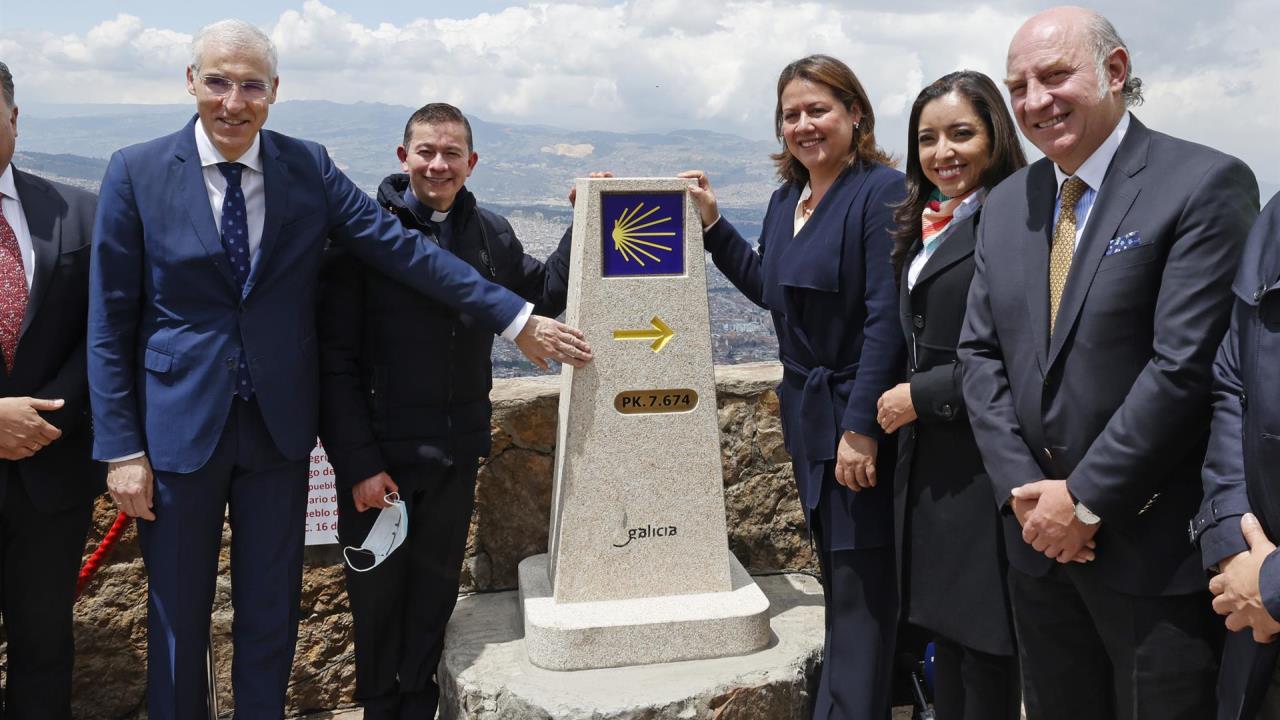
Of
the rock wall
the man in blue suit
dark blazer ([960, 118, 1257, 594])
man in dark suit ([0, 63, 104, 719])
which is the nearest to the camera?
dark blazer ([960, 118, 1257, 594])

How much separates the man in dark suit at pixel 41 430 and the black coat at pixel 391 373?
747mm

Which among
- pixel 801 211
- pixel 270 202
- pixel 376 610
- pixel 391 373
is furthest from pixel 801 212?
pixel 376 610

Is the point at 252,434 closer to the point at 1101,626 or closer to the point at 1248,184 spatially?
the point at 1101,626

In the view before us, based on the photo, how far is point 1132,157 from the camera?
2504 millimetres

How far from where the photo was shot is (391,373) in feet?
11.5

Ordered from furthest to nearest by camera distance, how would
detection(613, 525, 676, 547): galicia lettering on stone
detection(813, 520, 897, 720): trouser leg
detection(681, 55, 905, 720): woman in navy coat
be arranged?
detection(613, 525, 676, 547): galicia lettering on stone, detection(813, 520, 897, 720): trouser leg, detection(681, 55, 905, 720): woman in navy coat

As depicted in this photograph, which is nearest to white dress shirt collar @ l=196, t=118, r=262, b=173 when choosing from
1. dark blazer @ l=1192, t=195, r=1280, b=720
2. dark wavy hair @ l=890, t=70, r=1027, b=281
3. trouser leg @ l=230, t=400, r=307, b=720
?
trouser leg @ l=230, t=400, r=307, b=720

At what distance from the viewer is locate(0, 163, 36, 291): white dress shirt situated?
128 inches

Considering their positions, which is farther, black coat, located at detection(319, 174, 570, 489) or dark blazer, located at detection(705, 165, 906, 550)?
black coat, located at detection(319, 174, 570, 489)

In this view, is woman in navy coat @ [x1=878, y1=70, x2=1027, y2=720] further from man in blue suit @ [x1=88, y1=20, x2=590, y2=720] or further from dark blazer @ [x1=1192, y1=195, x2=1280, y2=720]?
man in blue suit @ [x1=88, y1=20, x2=590, y2=720]

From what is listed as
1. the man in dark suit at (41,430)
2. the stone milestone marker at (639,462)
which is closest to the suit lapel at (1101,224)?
the stone milestone marker at (639,462)

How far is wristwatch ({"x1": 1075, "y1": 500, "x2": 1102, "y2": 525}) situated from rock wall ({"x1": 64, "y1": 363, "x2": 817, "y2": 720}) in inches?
83.3

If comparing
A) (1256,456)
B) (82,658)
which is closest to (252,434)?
(82,658)

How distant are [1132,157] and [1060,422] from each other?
2.14 feet
